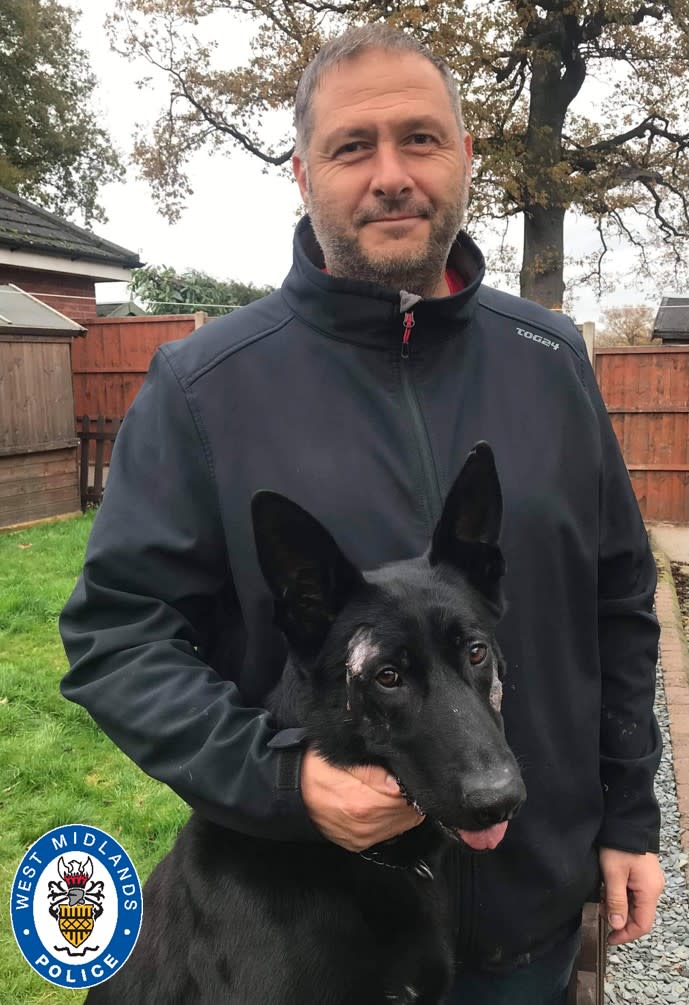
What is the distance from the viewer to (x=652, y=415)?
35.9 feet

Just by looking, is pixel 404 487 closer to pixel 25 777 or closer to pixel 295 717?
pixel 295 717

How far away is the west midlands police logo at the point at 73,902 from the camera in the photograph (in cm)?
149

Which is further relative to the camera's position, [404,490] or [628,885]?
[628,885]

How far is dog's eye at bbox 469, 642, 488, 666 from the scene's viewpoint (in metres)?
1.46

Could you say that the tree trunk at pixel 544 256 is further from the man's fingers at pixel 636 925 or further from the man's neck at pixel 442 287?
the man's fingers at pixel 636 925

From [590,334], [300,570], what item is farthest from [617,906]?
[590,334]

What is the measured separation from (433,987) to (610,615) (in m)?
0.86

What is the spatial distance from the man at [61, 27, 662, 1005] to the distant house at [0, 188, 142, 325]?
1276 cm

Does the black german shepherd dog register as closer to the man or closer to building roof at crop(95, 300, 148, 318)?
the man

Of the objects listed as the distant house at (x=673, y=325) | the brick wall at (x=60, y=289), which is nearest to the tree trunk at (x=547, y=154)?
the distant house at (x=673, y=325)

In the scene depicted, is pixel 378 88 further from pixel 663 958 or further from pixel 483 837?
pixel 663 958

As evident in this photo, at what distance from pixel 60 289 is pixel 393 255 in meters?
15.0

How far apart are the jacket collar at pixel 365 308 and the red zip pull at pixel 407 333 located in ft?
0.04

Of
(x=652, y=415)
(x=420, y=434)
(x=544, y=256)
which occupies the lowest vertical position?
(x=420, y=434)
